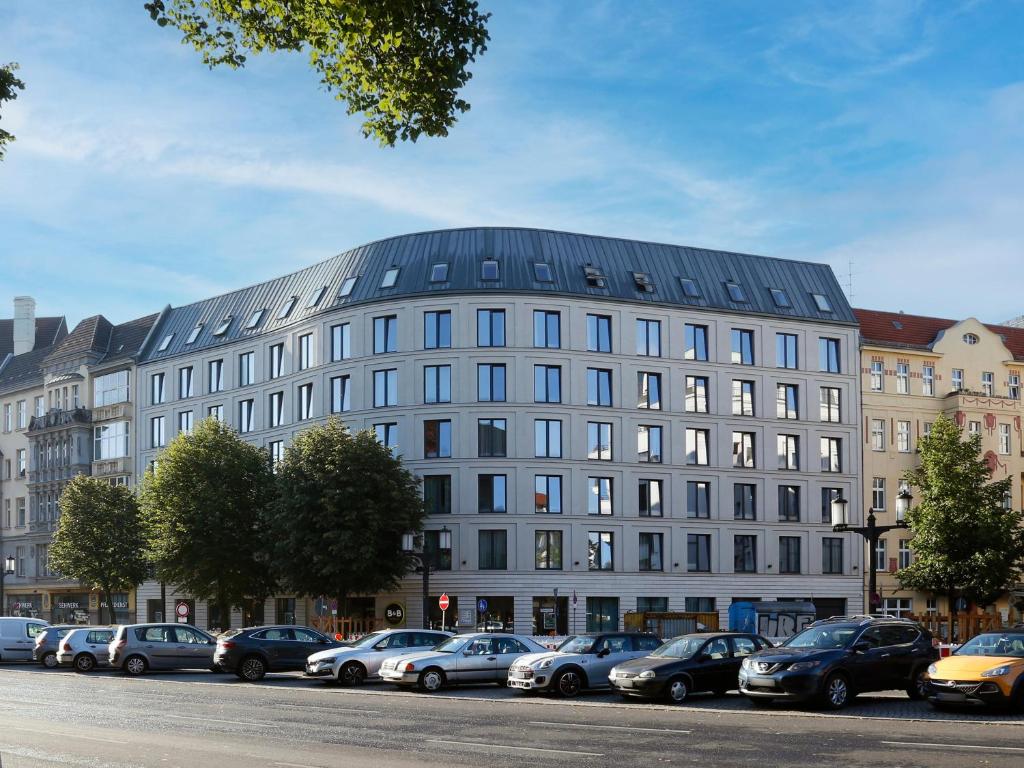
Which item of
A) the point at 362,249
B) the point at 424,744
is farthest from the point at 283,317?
the point at 424,744

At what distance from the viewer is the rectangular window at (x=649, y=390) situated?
2589 inches

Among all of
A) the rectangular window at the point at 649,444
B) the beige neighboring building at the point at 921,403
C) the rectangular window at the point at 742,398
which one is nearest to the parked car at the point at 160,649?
the rectangular window at the point at 649,444

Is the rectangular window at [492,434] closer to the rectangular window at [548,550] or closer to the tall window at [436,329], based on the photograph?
the tall window at [436,329]

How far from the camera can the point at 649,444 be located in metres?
65.7

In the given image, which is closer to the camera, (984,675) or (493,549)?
(984,675)

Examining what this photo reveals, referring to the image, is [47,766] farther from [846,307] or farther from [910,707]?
[846,307]

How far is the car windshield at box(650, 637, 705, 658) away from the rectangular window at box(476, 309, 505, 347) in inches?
1393

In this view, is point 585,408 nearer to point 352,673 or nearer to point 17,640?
point 17,640

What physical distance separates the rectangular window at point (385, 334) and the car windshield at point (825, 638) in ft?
130

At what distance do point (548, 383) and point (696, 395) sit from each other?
8142 millimetres

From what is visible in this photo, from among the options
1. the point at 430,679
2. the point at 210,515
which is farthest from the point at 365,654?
the point at 210,515

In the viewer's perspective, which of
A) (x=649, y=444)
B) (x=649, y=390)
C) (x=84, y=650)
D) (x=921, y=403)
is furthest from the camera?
(x=921, y=403)

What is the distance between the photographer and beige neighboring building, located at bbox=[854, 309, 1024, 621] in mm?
70562

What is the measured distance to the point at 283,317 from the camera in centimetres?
7081
